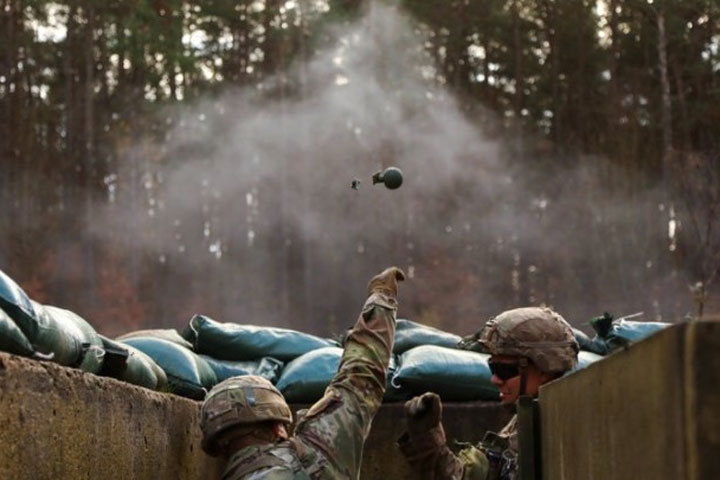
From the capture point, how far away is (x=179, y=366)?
17.0 feet

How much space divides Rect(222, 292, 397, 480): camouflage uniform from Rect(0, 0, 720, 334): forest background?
2157 cm

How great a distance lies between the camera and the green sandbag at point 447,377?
5.97 m

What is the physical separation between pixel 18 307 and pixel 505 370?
1893 millimetres

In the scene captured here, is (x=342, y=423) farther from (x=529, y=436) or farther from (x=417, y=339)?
(x=417, y=339)

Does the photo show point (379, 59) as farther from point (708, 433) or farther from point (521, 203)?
point (708, 433)

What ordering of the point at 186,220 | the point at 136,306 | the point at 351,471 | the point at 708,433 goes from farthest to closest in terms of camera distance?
1. the point at 186,220
2. the point at 136,306
3. the point at 351,471
4. the point at 708,433

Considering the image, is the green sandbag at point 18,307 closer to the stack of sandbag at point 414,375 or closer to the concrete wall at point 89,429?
the concrete wall at point 89,429

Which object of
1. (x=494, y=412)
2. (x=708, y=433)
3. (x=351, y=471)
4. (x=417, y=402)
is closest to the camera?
(x=708, y=433)

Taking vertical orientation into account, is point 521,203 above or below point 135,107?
below

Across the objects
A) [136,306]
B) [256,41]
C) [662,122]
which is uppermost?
[256,41]

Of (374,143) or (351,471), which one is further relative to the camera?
(374,143)

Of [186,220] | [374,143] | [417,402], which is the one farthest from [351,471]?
[186,220]

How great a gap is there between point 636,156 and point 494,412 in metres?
20.8

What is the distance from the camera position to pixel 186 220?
100 ft
